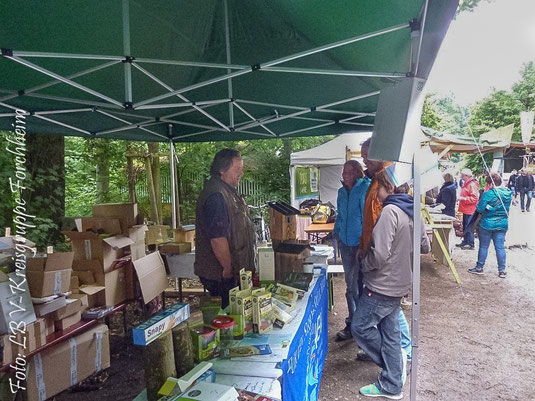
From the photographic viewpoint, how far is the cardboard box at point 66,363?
2.44 meters

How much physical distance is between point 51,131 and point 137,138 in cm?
106

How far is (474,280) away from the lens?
19.9 ft

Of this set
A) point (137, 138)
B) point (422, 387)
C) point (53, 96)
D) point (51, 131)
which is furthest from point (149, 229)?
point (422, 387)

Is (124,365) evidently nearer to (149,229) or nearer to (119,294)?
(119,294)

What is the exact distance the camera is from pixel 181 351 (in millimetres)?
1388

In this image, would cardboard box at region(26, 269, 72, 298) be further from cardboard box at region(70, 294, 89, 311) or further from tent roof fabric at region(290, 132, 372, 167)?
tent roof fabric at region(290, 132, 372, 167)

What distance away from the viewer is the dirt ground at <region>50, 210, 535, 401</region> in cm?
296

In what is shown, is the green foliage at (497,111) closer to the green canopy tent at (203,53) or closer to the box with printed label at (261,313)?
the green canopy tent at (203,53)

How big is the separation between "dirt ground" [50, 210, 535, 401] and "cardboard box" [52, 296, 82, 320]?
77cm

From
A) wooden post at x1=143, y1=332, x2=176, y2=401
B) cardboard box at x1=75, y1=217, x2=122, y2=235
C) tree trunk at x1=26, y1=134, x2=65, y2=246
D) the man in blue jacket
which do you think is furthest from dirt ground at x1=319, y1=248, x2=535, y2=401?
tree trunk at x1=26, y1=134, x2=65, y2=246

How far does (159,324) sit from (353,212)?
105 inches

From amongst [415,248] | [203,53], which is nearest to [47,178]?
[203,53]

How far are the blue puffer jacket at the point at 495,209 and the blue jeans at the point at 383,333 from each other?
456 centimetres

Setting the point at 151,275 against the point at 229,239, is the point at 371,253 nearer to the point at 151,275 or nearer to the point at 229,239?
the point at 229,239
